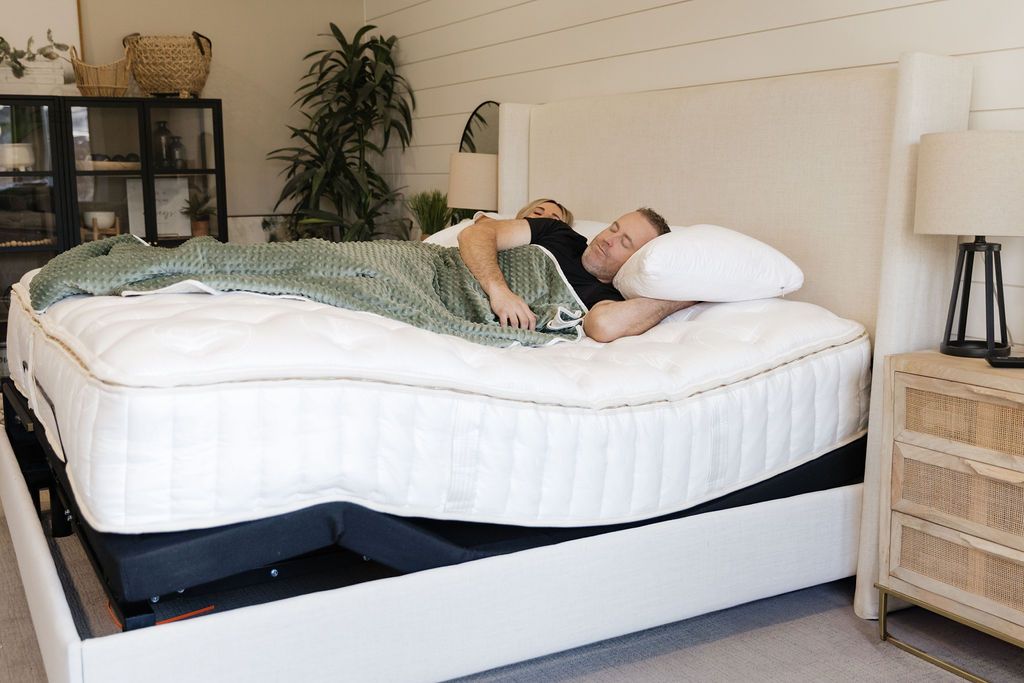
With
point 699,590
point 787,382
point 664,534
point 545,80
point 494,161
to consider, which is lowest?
point 699,590

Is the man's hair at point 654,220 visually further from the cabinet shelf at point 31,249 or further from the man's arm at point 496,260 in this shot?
the cabinet shelf at point 31,249

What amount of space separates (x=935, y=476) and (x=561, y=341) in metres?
0.93

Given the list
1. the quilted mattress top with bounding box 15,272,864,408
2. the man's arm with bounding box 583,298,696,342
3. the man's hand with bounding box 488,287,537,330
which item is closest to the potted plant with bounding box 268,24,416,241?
the man's hand with bounding box 488,287,537,330

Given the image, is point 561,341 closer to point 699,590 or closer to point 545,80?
point 699,590

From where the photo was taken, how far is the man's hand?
2.56 metres

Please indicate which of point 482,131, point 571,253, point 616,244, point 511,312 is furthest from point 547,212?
point 482,131

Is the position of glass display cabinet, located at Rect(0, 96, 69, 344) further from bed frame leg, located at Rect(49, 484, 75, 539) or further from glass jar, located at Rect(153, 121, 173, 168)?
bed frame leg, located at Rect(49, 484, 75, 539)

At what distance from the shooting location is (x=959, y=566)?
199 cm

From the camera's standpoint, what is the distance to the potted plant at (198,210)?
16.4 ft

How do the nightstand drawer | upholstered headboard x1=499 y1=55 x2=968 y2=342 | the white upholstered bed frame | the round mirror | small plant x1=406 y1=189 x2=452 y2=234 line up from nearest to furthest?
the white upholstered bed frame, the nightstand drawer, upholstered headboard x1=499 y1=55 x2=968 y2=342, the round mirror, small plant x1=406 y1=189 x2=452 y2=234

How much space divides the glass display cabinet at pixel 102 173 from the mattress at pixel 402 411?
266cm

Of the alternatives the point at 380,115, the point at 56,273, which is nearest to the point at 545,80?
the point at 380,115

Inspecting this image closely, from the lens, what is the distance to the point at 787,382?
2168 millimetres

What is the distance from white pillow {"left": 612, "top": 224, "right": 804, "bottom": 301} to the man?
8cm
